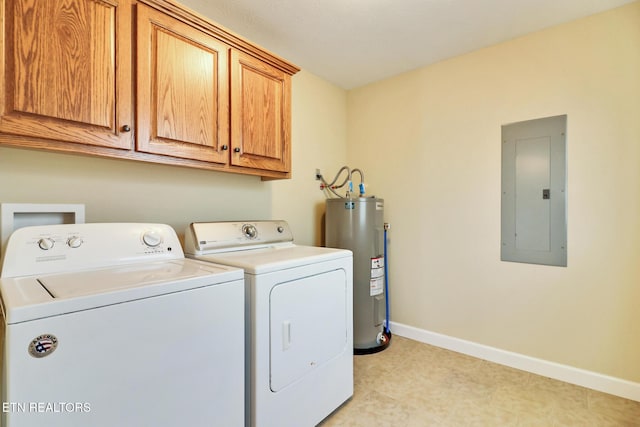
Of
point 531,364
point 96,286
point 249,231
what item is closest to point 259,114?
point 249,231

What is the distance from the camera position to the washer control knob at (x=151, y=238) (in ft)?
4.79

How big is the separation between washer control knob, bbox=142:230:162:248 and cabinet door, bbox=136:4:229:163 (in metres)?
0.40

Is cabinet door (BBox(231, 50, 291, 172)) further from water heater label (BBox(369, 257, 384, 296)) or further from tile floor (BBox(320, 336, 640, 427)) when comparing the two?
tile floor (BBox(320, 336, 640, 427))

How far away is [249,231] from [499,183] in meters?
1.86

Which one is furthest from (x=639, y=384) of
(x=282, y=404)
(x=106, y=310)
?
(x=106, y=310)

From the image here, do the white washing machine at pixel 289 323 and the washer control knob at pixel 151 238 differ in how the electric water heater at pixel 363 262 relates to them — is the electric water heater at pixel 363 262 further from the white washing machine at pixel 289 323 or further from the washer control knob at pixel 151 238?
the washer control knob at pixel 151 238

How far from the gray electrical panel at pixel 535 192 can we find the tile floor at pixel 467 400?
81 cm

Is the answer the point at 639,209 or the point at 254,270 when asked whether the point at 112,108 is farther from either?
the point at 639,209

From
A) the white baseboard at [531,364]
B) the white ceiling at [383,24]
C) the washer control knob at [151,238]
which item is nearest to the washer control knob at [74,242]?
the washer control knob at [151,238]

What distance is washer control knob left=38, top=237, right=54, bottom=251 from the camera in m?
1.18

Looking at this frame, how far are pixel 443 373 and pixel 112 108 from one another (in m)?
2.51

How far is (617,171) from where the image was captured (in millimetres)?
1852

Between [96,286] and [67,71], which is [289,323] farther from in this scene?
[67,71]

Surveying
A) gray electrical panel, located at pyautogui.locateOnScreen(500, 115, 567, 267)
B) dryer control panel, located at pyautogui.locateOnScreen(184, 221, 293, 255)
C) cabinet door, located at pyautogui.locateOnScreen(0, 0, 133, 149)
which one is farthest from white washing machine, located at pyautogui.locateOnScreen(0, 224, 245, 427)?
gray electrical panel, located at pyautogui.locateOnScreen(500, 115, 567, 267)
